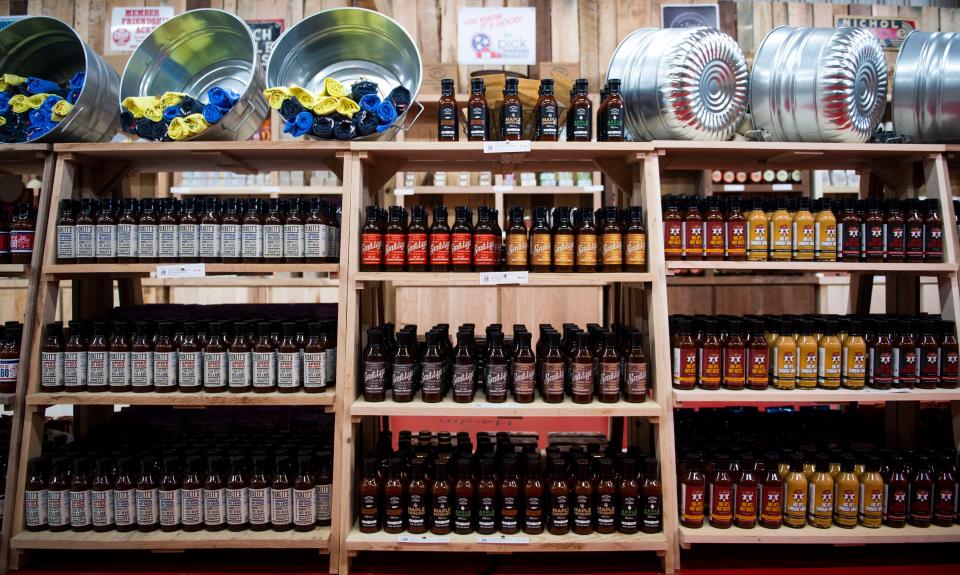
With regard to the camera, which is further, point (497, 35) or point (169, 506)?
point (497, 35)

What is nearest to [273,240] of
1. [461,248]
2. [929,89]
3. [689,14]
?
[461,248]

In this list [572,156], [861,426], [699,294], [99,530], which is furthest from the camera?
[699,294]

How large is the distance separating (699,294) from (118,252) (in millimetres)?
4019

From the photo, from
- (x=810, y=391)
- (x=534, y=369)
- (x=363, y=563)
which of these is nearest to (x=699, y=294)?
(x=810, y=391)

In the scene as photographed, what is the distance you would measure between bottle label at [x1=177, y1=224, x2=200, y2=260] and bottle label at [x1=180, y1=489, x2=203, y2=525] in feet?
2.78

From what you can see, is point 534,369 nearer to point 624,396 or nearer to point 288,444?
point 624,396

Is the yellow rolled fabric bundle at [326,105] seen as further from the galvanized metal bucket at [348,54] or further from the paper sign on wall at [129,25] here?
the paper sign on wall at [129,25]

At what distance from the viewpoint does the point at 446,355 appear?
2330mm

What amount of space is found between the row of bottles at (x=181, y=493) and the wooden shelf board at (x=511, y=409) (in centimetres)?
30

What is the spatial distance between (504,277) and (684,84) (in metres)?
0.98

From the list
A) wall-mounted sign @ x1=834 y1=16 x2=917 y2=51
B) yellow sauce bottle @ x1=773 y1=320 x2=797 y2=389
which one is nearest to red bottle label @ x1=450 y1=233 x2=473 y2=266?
yellow sauce bottle @ x1=773 y1=320 x2=797 y2=389

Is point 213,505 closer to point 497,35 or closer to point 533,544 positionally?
point 533,544

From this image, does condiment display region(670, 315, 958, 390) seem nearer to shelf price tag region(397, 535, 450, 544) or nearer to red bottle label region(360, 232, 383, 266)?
shelf price tag region(397, 535, 450, 544)

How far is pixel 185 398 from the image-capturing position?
84.2 inches
